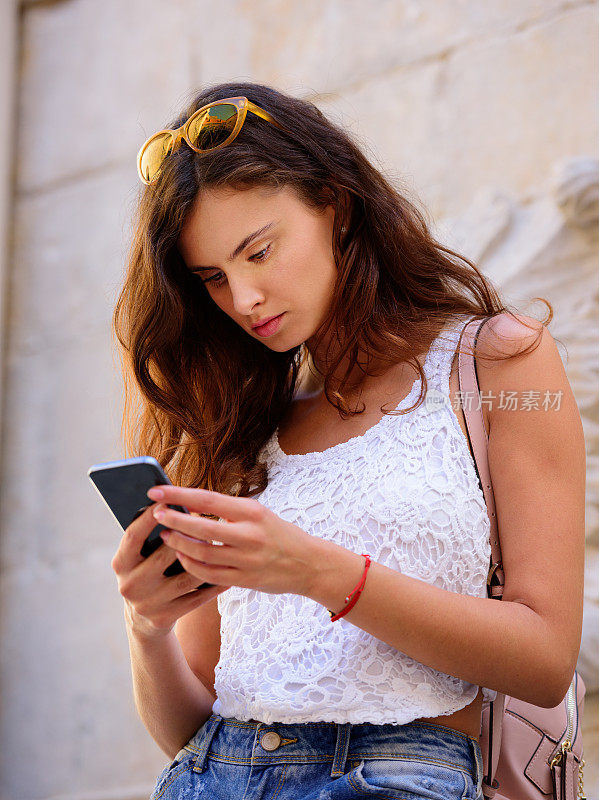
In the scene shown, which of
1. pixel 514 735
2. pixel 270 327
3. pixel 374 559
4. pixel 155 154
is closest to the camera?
pixel 374 559

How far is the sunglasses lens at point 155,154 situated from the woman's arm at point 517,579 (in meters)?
0.71

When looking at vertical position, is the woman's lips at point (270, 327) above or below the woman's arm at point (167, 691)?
above

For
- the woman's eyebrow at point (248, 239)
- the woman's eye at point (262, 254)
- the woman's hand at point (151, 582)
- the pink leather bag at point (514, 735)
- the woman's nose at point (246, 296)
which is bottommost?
the pink leather bag at point (514, 735)

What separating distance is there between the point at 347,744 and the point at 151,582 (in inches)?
14.4

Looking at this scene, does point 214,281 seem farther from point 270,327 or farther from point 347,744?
point 347,744

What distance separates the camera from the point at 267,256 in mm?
1598

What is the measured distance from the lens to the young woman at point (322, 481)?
1.28 metres

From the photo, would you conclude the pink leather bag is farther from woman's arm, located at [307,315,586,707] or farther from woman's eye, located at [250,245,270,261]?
woman's eye, located at [250,245,270,261]

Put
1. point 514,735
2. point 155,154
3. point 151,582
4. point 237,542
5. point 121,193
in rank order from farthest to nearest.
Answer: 1. point 121,193
2. point 155,154
3. point 514,735
4. point 151,582
5. point 237,542

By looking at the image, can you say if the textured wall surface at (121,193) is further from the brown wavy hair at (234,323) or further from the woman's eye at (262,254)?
the woman's eye at (262,254)

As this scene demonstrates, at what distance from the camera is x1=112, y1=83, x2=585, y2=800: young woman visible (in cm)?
128

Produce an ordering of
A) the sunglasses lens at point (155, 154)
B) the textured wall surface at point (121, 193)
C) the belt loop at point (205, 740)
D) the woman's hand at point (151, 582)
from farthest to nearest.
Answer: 1. the textured wall surface at point (121, 193)
2. the sunglasses lens at point (155, 154)
3. the belt loop at point (205, 740)
4. the woman's hand at point (151, 582)

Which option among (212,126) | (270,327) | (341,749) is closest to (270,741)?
(341,749)

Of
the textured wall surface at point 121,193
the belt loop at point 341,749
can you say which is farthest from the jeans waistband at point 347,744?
the textured wall surface at point 121,193
